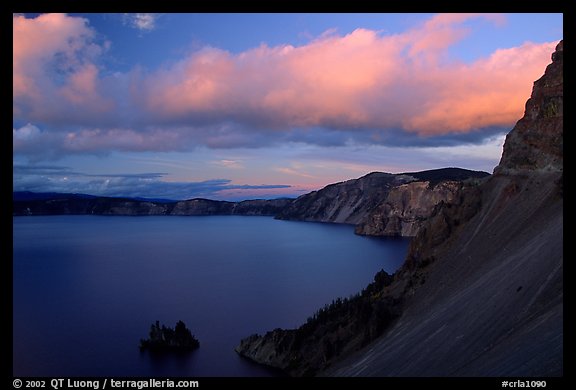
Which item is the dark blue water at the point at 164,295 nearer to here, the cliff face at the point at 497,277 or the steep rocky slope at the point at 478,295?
the steep rocky slope at the point at 478,295

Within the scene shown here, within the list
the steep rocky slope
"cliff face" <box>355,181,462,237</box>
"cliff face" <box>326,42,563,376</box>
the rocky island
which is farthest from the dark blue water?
"cliff face" <box>355,181,462,237</box>

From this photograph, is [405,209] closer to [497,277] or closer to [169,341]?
[169,341]

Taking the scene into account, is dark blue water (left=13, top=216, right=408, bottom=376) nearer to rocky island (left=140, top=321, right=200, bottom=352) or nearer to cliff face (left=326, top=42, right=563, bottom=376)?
rocky island (left=140, top=321, right=200, bottom=352)

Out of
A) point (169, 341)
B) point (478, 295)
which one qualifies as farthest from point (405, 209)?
point (478, 295)

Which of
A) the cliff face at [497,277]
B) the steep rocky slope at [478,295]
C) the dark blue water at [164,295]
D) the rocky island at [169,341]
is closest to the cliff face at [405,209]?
the dark blue water at [164,295]

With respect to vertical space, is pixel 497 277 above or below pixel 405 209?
below
